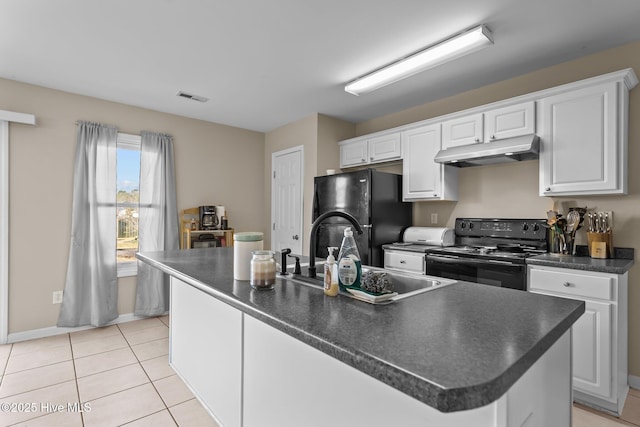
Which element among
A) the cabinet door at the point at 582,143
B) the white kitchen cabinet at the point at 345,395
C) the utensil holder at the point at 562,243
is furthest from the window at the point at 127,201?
the utensil holder at the point at 562,243

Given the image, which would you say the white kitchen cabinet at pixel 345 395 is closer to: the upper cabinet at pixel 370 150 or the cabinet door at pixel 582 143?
the cabinet door at pixel 582 143

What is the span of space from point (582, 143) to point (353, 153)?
2328 mm

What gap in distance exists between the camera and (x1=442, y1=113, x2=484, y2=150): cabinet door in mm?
3014

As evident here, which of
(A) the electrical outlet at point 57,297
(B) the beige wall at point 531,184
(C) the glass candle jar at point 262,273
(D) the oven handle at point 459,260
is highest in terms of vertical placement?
(B) the beige wall at point 531,184

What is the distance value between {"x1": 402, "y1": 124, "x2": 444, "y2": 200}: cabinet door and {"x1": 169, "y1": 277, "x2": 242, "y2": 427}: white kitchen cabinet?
2.47m

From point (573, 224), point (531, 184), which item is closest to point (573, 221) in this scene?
point (573, 224)

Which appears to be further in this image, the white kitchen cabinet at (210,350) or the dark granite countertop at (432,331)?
the white kitchen cabinet at (210,350)

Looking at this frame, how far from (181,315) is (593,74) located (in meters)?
3.62

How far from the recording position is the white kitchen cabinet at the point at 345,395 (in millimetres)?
801

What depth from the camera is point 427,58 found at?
2564 mm

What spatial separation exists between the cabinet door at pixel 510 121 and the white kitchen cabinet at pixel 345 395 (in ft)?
6.79

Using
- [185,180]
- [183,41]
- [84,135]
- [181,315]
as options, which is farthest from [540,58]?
[84,135]

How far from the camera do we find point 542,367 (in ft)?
3.35

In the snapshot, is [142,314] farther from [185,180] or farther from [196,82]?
[196,82]
